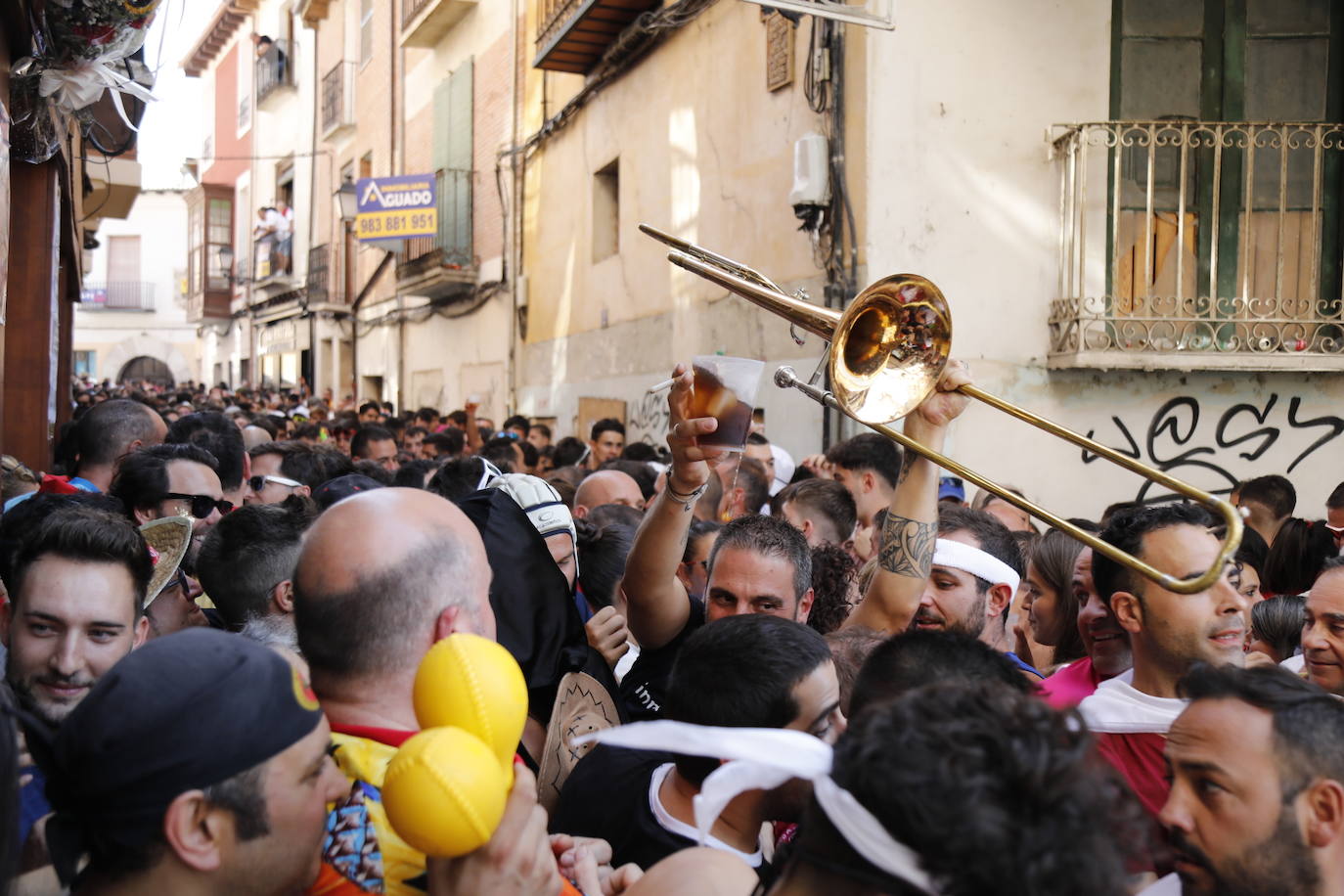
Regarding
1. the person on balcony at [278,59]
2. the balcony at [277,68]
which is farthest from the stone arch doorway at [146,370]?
the person on balcony at [278,59]

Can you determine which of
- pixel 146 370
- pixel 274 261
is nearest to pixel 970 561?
pixel 274 261

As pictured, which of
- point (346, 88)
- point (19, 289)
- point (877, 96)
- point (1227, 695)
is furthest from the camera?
point (346, 88)

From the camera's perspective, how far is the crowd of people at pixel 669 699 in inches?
53.5

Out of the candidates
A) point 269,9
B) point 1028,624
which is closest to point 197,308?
A: point 269,9

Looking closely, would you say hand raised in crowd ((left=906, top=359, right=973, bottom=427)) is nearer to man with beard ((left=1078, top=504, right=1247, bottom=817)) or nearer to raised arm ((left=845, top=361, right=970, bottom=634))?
raised arm ((left=845, top=361, right=970, bottom=634))

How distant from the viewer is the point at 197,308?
36562 millimetres

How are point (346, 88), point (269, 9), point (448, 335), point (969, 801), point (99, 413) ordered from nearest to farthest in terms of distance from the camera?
point (969, 801), point (99, 413), point (448, 335), point (346, 88), point (269, 9)

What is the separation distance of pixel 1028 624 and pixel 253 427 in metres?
7.47

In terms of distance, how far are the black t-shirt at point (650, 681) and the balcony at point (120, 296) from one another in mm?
46609

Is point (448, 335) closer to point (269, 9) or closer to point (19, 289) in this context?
point (19, 289)

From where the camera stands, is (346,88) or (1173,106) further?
(346,88)

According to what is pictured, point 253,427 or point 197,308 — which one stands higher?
point 197,308

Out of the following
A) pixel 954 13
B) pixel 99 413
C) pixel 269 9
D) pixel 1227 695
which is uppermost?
pixel 269 9

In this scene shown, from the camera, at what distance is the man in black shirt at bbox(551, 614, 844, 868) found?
7.51 feet
